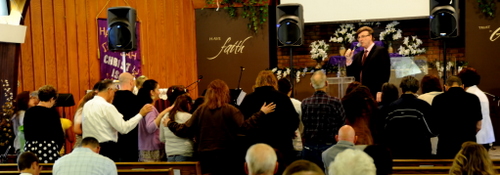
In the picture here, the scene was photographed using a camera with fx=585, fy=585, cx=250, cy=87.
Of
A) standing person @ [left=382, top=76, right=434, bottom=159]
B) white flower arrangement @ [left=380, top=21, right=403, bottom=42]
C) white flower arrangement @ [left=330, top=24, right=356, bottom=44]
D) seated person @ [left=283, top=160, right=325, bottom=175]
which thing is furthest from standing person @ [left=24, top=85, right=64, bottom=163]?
white flower arrangement @ [left=380, top=21, right=403, bottom=42]

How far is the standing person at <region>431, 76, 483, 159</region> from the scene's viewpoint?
4812 millimetres

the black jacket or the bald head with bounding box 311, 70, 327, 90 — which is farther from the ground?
the bald head with bounding box 311, 70, 327, 90

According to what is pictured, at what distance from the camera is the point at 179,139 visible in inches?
201

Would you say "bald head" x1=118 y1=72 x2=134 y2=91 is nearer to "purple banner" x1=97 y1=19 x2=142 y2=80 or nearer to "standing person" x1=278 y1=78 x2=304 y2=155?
"standing person" x1=278 y1=78 x2=304 y2=155

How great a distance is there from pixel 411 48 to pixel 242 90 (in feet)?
11.5

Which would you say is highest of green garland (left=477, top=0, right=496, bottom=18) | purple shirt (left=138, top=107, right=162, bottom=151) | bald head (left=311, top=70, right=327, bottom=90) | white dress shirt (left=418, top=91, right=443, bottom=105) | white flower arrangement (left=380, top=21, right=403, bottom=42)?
green garland (left=477, top=0, right=496, bottom=18)

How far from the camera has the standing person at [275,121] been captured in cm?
489

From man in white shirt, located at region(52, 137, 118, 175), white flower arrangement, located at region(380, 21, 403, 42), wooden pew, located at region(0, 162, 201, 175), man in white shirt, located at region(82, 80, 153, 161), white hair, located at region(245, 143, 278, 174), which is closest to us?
white hair, located at region(245, 143, 278, 174)

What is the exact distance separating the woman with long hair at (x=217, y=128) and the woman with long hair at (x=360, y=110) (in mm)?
644

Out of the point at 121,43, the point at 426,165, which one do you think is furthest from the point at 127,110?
the point at 426,165

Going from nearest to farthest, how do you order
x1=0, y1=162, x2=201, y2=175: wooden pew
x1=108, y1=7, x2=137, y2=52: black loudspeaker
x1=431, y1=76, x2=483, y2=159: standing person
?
x1=0, y1=162, x2=201, y2=175: wooden pew
x1=431, y1=76, x2=483, y2=159: standing person
x1=108, y1=7, x2=137, y2=52: black loudspeaker

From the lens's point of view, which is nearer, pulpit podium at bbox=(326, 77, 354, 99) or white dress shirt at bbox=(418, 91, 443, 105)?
white dress shirt at bbox=(418, 91, 443, 105)

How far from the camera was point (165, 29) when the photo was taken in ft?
32.8

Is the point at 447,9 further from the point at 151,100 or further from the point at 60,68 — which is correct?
the point at 60,68
